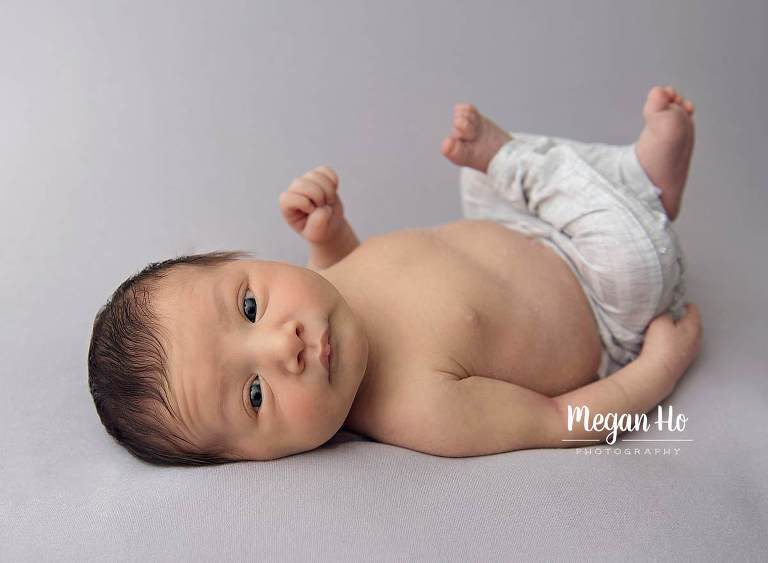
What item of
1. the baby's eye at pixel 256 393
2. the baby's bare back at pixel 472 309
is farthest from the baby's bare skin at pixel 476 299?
the baby's eye at pixel 256 393

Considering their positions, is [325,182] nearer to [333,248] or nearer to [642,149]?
[333,248]

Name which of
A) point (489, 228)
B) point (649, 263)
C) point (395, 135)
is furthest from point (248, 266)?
point (395, 135)

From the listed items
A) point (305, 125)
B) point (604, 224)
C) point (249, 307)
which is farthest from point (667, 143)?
point (305, 125)

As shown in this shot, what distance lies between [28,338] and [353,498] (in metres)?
0.90

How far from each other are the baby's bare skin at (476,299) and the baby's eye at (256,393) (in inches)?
8.8

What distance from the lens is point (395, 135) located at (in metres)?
2.40

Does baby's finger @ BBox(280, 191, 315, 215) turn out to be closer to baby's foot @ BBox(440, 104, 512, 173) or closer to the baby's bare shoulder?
baby's foot @ BBox(440, 104, 512, 173)

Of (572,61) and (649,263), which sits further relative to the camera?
(572,61)

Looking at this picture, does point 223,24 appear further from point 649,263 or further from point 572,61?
point 649,263

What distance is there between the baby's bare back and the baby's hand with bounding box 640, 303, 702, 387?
11cm

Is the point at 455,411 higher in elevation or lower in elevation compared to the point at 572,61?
lower

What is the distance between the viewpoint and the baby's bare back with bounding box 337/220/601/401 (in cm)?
148

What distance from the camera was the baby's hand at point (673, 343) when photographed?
5.30 feet

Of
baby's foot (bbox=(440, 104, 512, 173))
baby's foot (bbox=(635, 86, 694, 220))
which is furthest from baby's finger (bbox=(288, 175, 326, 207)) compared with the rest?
baby's foot (bbox=(635, 86, 694, 220))
